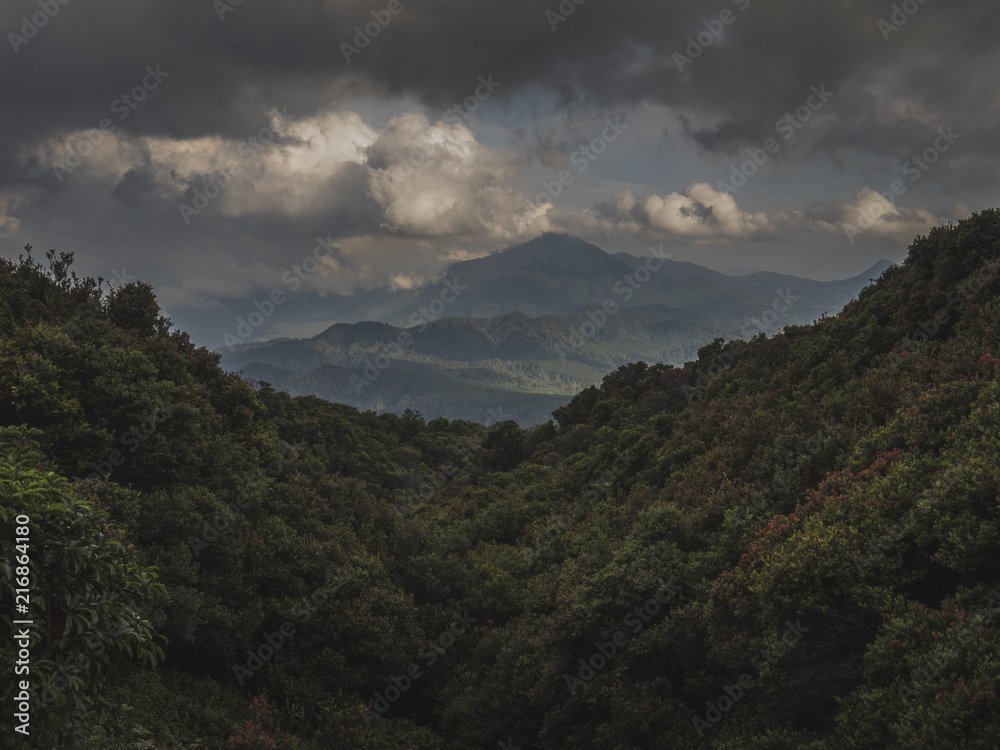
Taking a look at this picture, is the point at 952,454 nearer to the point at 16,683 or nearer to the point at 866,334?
the point at 866,334

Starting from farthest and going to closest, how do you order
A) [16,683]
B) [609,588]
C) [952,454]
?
[609,588] < [952,454] < [16,683]

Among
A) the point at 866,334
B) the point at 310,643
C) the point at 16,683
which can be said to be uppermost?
the point at 866,334

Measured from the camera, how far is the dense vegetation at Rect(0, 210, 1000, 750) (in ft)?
27.2

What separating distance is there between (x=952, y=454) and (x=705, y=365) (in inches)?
1187

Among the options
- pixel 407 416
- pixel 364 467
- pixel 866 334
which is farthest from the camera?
pixel 407 416

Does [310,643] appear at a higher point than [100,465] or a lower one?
lower

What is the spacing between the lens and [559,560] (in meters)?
21.4

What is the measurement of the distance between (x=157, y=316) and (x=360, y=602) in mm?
17250

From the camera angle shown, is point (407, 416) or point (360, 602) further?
point (407, 416)

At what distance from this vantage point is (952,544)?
899 centimetres

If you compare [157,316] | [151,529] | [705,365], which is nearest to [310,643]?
[151,529]

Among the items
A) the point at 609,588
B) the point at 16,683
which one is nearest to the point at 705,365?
the point at 609,588

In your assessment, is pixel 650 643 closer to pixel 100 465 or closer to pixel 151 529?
pixel 151 529

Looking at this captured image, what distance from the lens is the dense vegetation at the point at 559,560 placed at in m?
8.30
